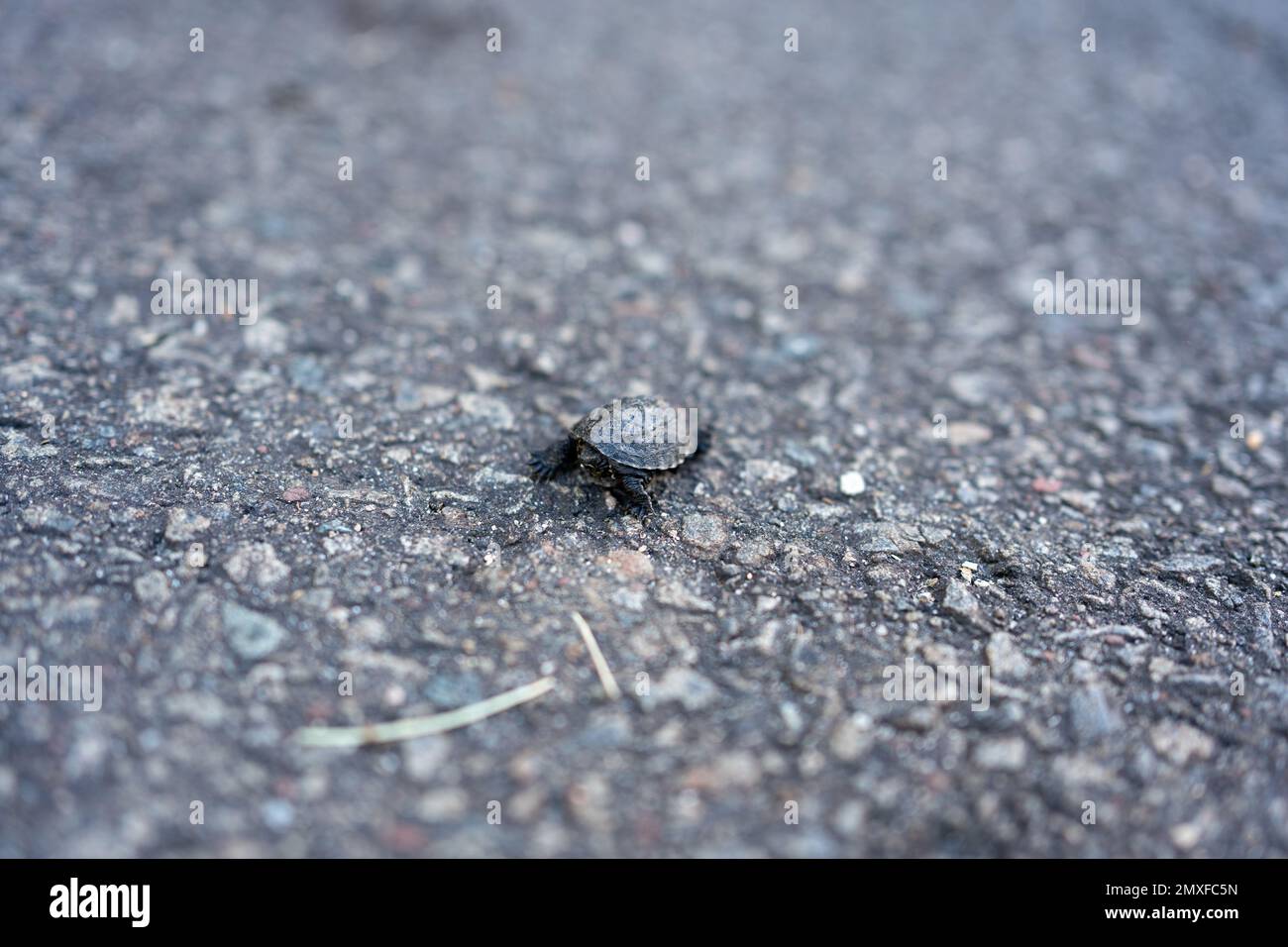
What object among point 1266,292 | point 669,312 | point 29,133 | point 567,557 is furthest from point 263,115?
point 1266,292

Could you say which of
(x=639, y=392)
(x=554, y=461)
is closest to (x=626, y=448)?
(x=554, y=461)

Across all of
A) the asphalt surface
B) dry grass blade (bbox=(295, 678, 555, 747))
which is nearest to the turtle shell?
the asphalt surface

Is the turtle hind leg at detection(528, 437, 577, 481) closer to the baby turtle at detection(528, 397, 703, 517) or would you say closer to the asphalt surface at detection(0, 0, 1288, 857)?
the baby turtle at detection(528, 397, 703, 517)

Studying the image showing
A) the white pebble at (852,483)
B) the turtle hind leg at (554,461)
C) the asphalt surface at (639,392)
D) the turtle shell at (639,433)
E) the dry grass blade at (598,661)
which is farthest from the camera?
the white pebble at (852,483)

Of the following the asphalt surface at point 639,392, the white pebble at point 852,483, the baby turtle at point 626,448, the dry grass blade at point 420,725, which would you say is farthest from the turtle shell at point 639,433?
the dry grass blade at point 420,725

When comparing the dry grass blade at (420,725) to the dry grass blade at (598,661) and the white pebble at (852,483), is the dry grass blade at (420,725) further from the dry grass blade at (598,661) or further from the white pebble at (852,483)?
the white pebble at (852,483)

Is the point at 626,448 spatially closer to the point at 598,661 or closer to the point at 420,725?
the point at 598,661
